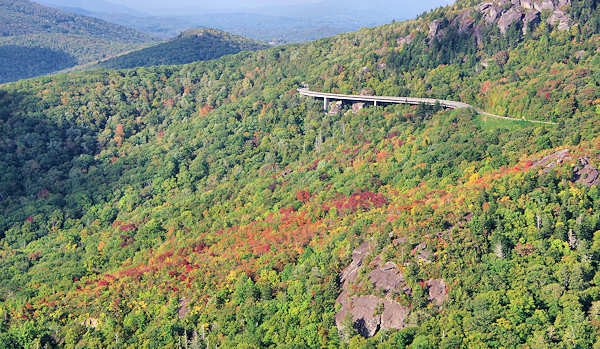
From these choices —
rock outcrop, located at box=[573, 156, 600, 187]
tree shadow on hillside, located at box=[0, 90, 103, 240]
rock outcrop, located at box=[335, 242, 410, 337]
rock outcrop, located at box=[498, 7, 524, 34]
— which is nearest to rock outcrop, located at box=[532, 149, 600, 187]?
rock outcrop, located at box=[573, 156, 600, 187]

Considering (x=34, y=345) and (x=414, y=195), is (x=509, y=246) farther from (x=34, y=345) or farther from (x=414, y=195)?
(x=34, y=345)

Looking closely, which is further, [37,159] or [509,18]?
[37,159]

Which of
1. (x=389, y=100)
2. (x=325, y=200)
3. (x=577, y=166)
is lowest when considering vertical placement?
(x=325, y=200)

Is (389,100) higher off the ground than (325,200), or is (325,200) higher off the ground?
(389,100)

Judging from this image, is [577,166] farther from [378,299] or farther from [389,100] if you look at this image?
[389,100]

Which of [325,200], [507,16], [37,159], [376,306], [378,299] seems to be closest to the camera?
[376,306]

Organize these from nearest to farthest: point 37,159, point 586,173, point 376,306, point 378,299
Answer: point 376,306, point 378,299, point 586,173, point 37,159

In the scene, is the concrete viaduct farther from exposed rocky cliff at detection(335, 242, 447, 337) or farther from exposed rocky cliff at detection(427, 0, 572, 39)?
exposed rocky cliff at detection(335, 242, 447, 337)

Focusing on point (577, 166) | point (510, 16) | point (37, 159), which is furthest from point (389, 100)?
point (37, 159)

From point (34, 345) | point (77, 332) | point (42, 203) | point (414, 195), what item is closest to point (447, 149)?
point (414, 195)

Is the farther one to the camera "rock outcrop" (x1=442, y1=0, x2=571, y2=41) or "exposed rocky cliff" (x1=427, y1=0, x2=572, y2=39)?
"exposed rocky cliff" (x1=427, y1=0, x2=572, y2=39)

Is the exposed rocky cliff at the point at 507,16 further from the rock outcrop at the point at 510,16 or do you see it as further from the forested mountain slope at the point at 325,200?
the forested mountain slope at the point at 325,200
